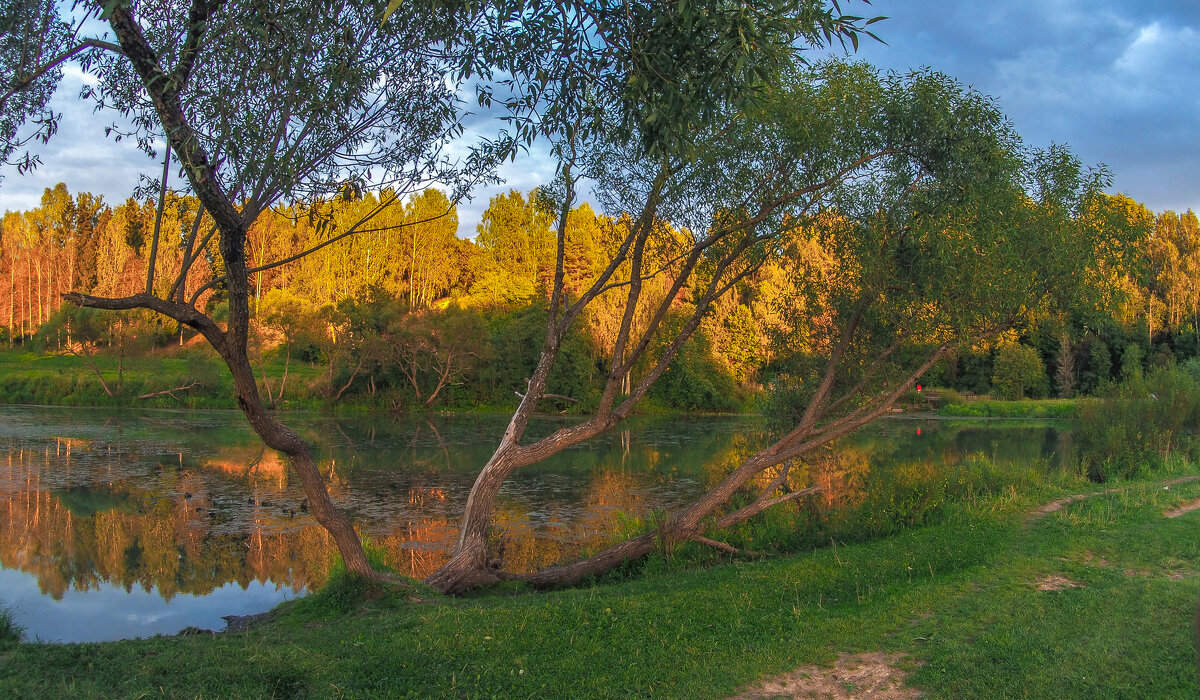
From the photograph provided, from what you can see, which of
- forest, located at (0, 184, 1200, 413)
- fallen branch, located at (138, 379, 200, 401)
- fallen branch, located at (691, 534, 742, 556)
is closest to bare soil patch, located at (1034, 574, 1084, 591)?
fallen branch, located at (691, 534, 742, 556)

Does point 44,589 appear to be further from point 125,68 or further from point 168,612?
point 125,68

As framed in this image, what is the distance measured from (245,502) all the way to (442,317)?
22299 millimetres

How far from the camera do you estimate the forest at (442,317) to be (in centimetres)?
3653

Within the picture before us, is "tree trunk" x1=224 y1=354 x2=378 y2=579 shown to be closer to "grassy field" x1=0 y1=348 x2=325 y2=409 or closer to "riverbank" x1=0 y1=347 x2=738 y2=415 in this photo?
"riverbank" x1=0 y1=347 x2=738 y2=415

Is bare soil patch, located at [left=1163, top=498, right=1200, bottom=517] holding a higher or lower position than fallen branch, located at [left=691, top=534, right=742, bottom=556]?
higher

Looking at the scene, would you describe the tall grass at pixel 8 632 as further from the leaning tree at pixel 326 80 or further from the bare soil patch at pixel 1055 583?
the bare soil patch at pixel 1055 583

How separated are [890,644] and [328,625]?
4.98 metres

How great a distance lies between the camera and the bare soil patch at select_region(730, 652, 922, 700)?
16.5ft

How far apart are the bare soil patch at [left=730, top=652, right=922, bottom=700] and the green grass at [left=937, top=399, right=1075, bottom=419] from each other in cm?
4203

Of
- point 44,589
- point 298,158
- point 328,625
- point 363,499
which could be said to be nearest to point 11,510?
point 44,589

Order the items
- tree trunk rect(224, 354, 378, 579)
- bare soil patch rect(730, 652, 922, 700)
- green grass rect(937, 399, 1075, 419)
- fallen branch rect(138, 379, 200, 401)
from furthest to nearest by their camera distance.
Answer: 1. green grass rect(937, 399, 1075, 419)
2. fallen branch rect(138, 379, 200, 401)
3. tree trunk rect(224, 354, 378, 579)
4. bare soil patch rect(730, 652, 922, 700)

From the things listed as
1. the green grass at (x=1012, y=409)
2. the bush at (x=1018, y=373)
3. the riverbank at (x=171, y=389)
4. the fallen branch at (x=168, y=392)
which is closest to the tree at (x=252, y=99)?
the riverbank at (x=171, y=389)

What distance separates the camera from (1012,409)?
43.2m

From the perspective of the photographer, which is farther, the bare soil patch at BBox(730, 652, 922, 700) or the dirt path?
the dirt path
